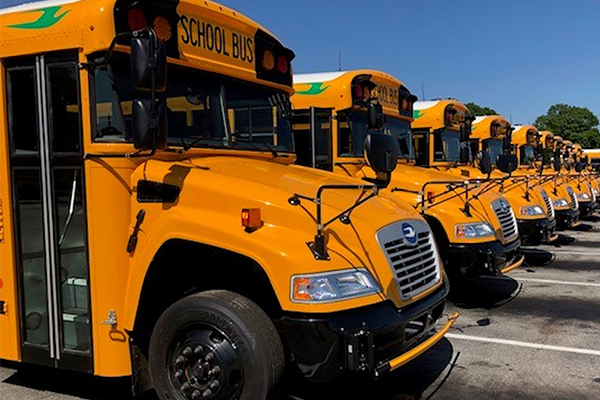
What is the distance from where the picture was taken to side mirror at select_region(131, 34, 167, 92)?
318 cm

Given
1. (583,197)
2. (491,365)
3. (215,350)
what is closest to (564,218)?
(583,197)

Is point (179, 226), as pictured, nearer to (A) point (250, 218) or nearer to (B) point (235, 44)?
(A) point (250, 218)

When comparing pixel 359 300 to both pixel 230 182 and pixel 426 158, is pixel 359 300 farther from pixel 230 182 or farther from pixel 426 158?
pixel 426 158

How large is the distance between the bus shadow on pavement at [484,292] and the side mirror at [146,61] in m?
5.02

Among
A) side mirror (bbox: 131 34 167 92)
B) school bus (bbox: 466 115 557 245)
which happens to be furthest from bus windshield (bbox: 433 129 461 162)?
side mirror (bbox: 131 34 167 92)

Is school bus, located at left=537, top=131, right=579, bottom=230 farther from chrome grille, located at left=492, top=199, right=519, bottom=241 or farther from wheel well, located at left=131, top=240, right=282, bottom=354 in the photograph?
wheel well, located at left=131, top=240, right=282, bottom=354

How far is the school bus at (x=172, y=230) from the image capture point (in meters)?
3.19

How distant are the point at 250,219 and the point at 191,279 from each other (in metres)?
0.72

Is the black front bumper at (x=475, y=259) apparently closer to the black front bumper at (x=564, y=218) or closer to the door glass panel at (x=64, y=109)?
the door glass panel at (x=64, y=109)

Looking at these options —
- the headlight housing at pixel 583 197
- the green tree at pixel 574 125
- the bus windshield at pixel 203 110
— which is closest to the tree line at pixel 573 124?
the green tree at pixel 574 125

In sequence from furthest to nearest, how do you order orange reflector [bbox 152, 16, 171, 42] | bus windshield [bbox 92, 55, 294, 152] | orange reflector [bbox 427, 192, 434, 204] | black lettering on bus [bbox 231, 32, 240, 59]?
orange reflector [bbox 427, 192, 434, 204] < black lettering on bus [bbox 231, 32, 240, 59] < orange reflector [bbox 152, 16, 171, 42] < bus windshield [bbox 92, 55, 294, 152]

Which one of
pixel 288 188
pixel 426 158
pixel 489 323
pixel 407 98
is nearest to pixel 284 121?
pixel 288 188

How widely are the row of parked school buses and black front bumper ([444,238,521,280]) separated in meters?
2.38

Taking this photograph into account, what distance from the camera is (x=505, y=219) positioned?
7.04m
